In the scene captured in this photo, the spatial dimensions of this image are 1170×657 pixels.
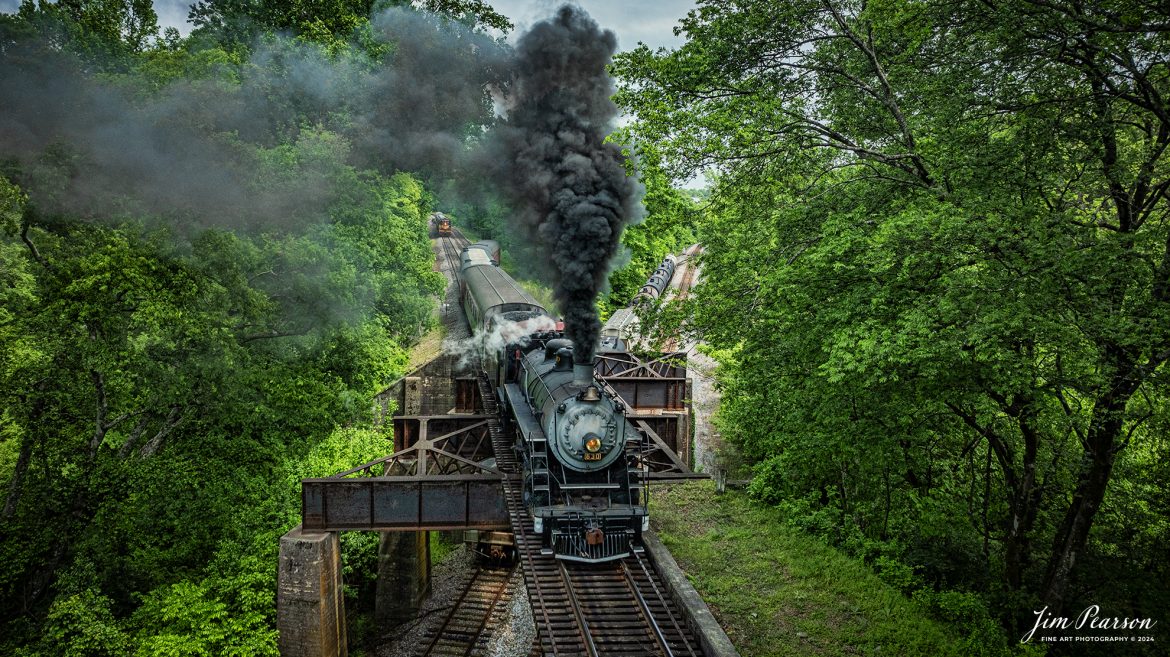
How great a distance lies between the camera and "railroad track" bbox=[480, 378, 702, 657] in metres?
8.45

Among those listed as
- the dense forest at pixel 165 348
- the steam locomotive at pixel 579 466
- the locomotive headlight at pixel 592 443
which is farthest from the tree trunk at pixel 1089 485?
the dense forest at pixel 165 348

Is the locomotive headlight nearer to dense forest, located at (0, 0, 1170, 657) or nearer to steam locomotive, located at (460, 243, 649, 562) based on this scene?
steam locomotive, located at (460, 243, 649, 562)

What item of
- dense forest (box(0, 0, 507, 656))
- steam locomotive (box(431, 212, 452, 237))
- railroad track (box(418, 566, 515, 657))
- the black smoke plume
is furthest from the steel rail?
→ steam locomotive (box(431, 212, 452, 237))

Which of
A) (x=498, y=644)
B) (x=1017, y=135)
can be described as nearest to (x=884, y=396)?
(x=1017, y=135)

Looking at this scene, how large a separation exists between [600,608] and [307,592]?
19.9 feet

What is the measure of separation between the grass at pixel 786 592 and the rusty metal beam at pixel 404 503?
3.91 meters

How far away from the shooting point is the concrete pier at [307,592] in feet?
38.4

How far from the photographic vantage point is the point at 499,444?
14.3 metres

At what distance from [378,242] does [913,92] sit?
56.2 ft

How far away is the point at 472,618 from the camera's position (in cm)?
1596

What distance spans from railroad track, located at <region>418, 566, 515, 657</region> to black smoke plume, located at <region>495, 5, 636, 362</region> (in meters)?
8.30

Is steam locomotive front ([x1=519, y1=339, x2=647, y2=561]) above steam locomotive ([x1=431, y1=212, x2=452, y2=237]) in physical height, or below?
below
